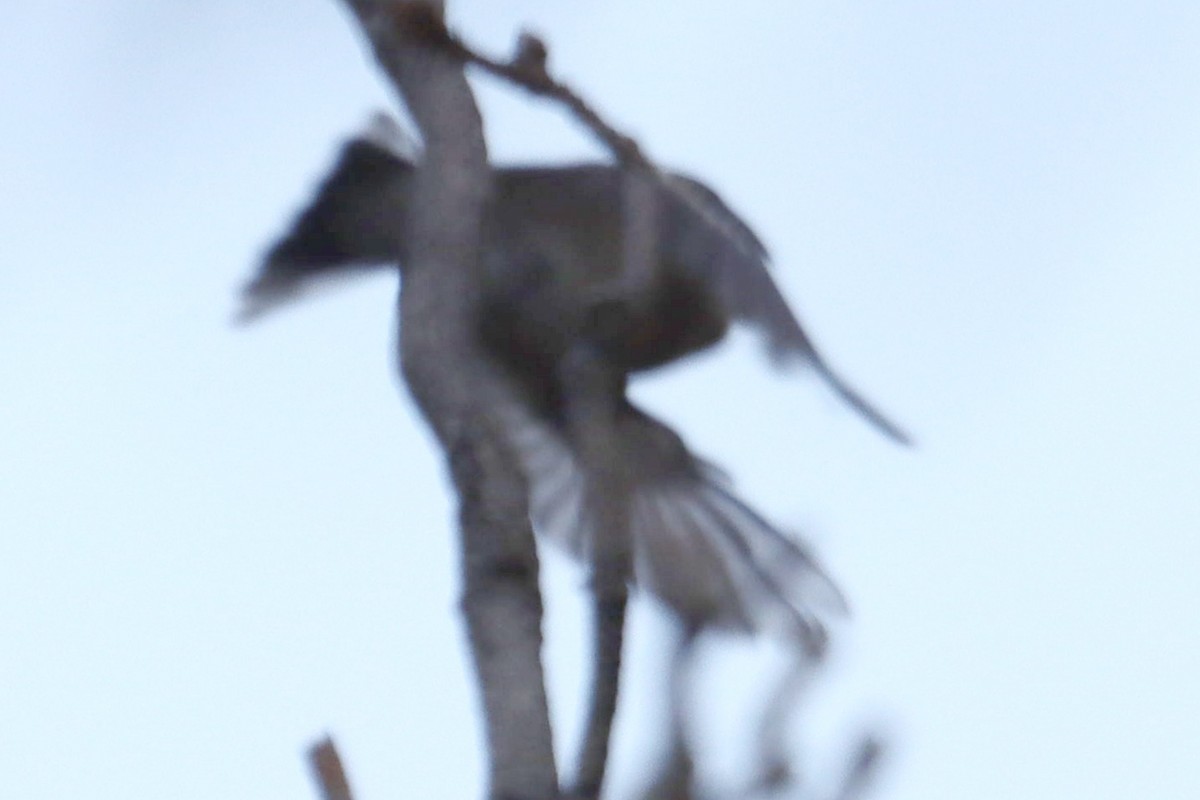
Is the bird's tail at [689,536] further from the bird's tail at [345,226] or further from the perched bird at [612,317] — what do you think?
the bird's tail at [345,226]

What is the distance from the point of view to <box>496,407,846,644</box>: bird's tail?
246cm

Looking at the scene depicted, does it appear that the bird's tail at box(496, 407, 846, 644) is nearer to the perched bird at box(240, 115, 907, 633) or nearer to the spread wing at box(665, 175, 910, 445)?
the perched bird at box(240, 115, 907, 633)

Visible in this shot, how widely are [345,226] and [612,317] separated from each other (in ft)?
3.66

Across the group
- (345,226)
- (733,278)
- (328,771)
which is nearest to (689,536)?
(345,226)

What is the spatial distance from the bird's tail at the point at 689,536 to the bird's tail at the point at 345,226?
416 mm

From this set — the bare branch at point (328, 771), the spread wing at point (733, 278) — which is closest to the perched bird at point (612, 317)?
the spread wing at point (733, 278)

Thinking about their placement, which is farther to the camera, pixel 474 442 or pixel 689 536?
pixel 689 536

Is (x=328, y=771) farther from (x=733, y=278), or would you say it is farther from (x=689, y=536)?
(x=689, y=536)

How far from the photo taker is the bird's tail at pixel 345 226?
2.87m

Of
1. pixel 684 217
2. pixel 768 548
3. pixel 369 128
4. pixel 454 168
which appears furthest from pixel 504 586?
pixel 369 128

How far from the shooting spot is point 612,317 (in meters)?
1.90

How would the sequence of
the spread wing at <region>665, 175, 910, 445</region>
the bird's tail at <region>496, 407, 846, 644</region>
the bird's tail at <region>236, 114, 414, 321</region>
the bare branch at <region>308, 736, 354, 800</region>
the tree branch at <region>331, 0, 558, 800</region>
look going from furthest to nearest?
the bird's tail at <region>236, 114, 414, 321</region> → the bird's tail at <region>496, 407, 846, 644</region> → the spread wing at <region>665, 175, 910, 445</region> → the bare branch at <region>308, 736, 354, 800</region> → the tree branch at <region>331, 0, 558, 800</region>

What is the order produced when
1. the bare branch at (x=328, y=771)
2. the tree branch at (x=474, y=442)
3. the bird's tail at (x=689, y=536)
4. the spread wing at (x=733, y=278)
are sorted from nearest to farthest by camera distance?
the tree branch at (x=474, y=442)
the bare branch at (x=328, y=771)
the spread wing at (x=733, y=278)
the bird's tail at (x=689, y=536)

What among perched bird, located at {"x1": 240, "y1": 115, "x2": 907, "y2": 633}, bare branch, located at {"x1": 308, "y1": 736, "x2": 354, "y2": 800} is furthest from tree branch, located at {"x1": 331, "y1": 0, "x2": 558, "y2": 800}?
bare branch, located at {"x1": 308, "y1": 736, "x2": 354, "y2": 800}
